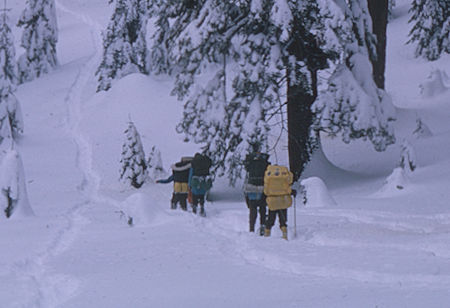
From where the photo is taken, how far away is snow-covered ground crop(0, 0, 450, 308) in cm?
660

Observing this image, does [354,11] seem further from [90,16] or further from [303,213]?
[90,16]

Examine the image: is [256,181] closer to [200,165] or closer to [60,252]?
[200,165]

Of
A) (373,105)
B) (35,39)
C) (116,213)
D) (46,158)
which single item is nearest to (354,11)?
(373,105)

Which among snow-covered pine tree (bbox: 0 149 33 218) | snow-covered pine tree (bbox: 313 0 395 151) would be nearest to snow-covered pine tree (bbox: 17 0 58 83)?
snow-covered pine tree (bbox: 0 149 33 218)

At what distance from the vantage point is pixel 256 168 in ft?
36.8

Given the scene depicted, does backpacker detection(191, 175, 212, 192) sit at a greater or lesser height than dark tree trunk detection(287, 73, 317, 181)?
lesser

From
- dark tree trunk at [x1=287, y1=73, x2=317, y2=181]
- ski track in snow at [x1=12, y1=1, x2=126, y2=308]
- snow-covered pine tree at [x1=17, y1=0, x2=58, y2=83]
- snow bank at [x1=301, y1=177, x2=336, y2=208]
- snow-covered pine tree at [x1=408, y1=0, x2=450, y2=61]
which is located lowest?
ski track in snow at [x1=12, y1=1, x2=126, y2=308]

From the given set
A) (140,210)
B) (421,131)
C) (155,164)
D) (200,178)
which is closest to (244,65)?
(200,178)

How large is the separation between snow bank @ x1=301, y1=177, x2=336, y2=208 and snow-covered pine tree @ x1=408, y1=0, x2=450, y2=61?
40.6 ft

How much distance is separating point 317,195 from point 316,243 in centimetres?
421

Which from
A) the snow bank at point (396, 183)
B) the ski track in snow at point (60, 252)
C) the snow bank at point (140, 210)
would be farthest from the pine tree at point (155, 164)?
the snow bank at point (396, 183)

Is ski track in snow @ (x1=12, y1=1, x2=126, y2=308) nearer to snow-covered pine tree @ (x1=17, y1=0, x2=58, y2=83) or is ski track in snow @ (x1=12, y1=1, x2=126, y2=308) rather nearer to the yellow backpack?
the yellow backpack

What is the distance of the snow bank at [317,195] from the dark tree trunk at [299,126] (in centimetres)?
235

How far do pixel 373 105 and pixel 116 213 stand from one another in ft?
21.3
